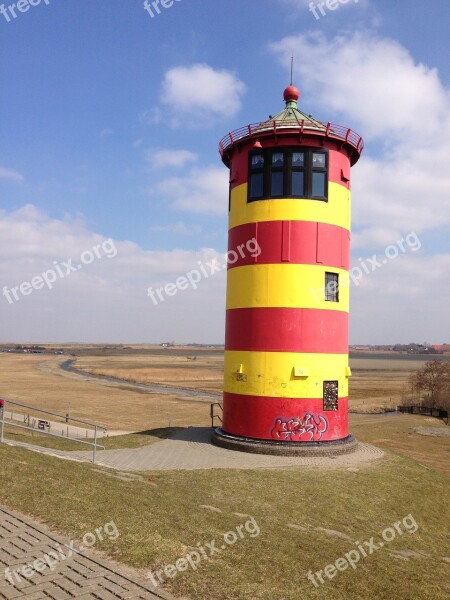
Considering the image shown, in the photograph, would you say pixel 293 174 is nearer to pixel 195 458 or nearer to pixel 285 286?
pixel 285 286

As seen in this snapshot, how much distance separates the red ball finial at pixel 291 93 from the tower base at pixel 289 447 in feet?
50.7

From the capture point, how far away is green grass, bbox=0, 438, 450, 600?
7801 mm

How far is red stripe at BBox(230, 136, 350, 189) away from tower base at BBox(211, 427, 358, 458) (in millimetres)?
10833

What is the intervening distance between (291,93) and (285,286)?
963 centimetres

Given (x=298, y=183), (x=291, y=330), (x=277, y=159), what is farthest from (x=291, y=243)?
(x=277, y=159)

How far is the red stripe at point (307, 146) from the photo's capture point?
1939 cm

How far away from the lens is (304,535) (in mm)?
10594

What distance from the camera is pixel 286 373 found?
729 inches

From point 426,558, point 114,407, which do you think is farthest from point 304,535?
point 114,407

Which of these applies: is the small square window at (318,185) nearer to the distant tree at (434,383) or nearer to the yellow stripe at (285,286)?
the yellow stripe at (285,286)

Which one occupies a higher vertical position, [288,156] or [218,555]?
[288,156]

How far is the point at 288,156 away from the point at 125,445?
44.9 feet

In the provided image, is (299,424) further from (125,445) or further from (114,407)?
(114,407)

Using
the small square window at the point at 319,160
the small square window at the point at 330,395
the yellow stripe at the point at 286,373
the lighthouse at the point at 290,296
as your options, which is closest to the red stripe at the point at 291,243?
the lighthouse at the point at 290,296
